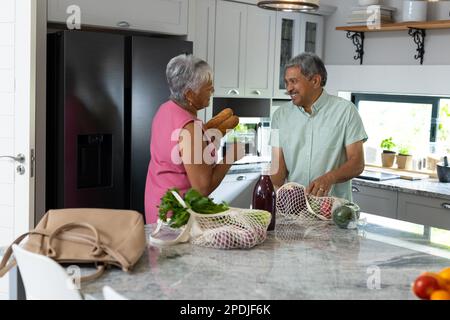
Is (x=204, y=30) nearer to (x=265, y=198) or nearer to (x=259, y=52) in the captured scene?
(x=259, y=52)

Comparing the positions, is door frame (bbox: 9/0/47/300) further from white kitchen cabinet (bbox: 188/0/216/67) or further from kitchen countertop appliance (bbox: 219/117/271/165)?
kitchen countertop appliance (bbox: 219/117/271/165)

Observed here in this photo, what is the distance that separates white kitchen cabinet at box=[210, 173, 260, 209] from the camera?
4699 millimetres

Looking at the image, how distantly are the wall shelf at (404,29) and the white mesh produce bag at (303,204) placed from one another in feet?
8.47

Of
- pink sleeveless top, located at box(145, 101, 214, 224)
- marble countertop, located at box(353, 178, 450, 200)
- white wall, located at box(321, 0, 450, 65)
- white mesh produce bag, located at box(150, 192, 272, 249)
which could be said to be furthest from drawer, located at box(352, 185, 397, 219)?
white mesh produce bag, located at box(150, 192, 272, 249)

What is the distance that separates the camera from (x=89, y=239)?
1748 mm

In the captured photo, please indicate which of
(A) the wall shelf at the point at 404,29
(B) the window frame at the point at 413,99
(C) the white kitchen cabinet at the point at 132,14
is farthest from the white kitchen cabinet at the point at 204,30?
(B) the window frame at the point at 413,99

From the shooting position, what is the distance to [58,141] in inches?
141

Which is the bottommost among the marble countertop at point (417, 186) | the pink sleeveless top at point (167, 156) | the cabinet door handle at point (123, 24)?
the marble countertop at point (417, 186)

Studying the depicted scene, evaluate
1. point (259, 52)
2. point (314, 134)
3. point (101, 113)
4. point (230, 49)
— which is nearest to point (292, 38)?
point (259, 52)

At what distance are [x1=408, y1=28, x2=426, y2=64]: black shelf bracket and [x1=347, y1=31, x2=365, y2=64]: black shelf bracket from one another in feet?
1.67

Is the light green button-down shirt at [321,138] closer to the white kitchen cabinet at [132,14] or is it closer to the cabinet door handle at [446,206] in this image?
the cabinet door handle at [446,206]

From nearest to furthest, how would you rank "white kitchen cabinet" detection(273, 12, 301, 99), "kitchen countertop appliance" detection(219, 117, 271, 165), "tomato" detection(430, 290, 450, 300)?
"tomato" detection(430, 290, 450, 300) → "kitchen countertop appliance" detection(219, 117, 271, 165) → "white kitchen cabinet" detection(273, 12, 301, 99)

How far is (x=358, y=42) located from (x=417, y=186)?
1.57 metres

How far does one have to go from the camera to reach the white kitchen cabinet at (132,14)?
3645 mm
